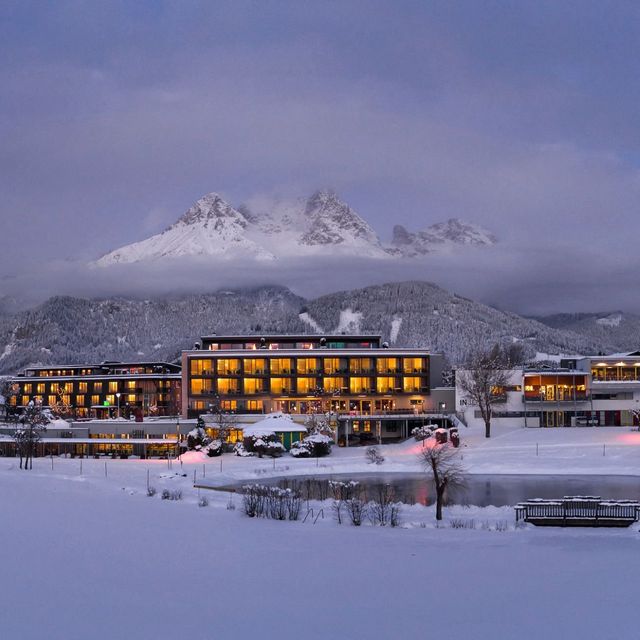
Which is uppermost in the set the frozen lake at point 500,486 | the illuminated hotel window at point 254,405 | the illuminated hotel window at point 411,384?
the illuminated hotel window at point 411,384

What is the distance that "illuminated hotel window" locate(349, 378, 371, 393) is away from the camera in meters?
97.6

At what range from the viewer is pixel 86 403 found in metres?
124

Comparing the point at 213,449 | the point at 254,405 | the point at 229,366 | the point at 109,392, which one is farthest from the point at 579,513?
the point at 109,392

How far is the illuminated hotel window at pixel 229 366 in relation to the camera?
97062 mm

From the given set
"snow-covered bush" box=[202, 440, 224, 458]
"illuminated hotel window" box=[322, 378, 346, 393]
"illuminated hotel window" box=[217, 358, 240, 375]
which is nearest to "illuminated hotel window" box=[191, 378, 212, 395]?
"illuminated hotel window" box=[217, 358, 240, 375]

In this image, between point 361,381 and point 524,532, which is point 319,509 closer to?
point 524,532

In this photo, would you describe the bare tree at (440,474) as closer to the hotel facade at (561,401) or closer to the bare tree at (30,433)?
the hotel facade at (561,401)

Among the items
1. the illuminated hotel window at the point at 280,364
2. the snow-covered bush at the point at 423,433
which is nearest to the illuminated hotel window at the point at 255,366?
the illuminated hotel window at the point at 280,364

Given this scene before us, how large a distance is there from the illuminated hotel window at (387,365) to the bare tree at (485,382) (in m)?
10.6

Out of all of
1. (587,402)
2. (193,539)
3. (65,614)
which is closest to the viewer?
(65,614)

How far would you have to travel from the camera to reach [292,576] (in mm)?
18359

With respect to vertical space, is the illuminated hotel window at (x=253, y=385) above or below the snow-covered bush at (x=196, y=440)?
above

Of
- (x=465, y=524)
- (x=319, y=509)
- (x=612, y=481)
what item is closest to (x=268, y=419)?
(x=612, y=481)

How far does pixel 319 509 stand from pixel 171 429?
48710 mm
